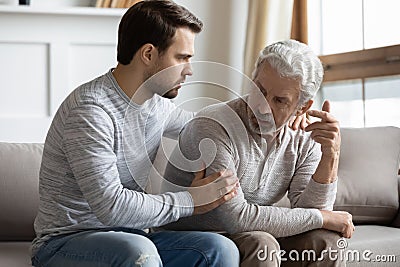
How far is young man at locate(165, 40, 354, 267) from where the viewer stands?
2012mm

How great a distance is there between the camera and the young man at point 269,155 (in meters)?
2.01

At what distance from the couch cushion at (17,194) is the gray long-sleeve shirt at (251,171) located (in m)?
0.53

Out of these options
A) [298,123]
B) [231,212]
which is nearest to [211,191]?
[231,212]

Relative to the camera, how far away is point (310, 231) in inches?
81.8

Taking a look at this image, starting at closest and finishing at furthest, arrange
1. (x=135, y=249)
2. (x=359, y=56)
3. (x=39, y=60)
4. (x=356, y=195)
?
(x=135, y=249)
(x=356, y=195)
(x=359, y=56)
(x=39, y=60)

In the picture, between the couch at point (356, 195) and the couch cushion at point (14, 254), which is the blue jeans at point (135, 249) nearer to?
the couch cushion at point (14, 254)

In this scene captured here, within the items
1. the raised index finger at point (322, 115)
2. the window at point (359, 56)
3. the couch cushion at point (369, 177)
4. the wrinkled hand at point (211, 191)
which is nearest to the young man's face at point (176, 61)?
the wrinkled hand at point (211, 191)

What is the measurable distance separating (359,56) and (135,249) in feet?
7.41

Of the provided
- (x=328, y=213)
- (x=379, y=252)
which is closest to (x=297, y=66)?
(x=328, y=213)

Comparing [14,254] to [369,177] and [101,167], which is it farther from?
[369,177]

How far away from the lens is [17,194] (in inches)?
93.8

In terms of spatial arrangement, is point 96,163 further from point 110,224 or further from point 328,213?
point 328,213

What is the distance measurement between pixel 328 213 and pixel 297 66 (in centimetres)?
42

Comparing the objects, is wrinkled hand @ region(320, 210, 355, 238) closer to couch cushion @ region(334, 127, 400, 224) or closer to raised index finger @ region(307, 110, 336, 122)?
raised index finger @ region(307, 110, 336, 122)
